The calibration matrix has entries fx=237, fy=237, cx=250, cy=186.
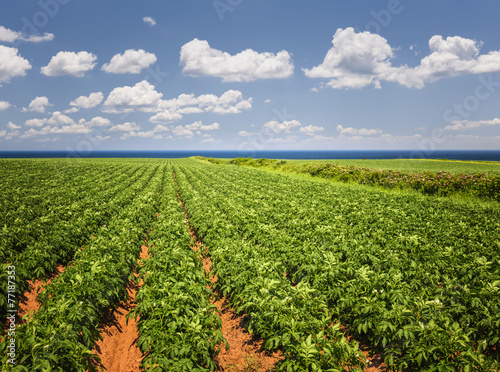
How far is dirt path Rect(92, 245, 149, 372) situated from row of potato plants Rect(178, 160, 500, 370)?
11.7ft

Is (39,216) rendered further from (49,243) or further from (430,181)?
(430,181)

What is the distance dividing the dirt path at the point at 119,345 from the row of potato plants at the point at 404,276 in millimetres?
3580

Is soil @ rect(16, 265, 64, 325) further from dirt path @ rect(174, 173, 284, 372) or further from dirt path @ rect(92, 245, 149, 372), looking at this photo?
dirt path @ rect(174, 173, 284, 372)

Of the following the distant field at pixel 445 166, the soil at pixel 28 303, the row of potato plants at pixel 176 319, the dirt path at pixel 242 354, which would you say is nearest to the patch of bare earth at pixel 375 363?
the dirt path at pixel 242 354

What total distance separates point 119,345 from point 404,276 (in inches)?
287

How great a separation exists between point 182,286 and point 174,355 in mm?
1715

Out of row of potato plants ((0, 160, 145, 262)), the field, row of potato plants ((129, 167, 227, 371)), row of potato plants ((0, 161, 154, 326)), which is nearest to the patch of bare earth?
the field

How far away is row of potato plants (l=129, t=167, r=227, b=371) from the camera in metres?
4.00

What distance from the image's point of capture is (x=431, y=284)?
19.6ft

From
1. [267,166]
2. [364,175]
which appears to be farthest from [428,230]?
[267,166]

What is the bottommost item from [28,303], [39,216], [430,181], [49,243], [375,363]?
[375,363]

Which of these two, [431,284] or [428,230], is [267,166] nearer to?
[428,230]

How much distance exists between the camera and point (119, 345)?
18.0 ft

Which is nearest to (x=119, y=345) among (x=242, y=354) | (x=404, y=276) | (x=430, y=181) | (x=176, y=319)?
(x=176, y=319)
